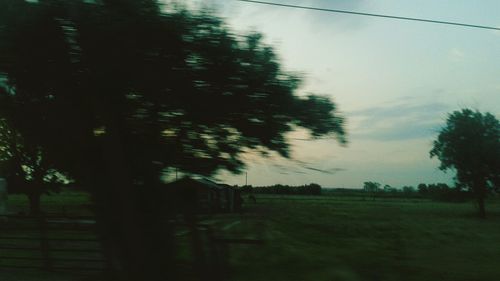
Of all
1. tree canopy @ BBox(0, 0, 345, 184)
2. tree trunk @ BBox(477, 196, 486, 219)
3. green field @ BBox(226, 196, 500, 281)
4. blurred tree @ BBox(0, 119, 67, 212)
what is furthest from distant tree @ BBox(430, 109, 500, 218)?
tree canopy @ BBox(0, 0, 345, 184)

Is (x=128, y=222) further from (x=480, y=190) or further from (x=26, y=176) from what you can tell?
(x=480, y=190)

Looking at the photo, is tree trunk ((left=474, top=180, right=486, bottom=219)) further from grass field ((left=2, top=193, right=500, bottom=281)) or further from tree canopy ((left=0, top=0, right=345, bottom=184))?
tree canopy ((left=0, top=0, right=345, bottom=184))

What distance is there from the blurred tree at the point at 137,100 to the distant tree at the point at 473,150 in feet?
154

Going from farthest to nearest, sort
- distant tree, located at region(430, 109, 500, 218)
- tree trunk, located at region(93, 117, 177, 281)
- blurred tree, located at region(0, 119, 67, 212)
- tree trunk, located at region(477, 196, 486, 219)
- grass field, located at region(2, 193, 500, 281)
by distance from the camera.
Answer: distant tree, located at region(430, 109, 500, 218)
tree trunk, located at region(477, 196, 486, 219)
blurred tree, located at region(0, 119, 67, 212)
grass field, located at region(2, 193, 500, 281)
tree trunk, located at region(93, 117, 177, 281)

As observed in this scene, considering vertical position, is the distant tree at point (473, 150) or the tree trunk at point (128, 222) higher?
the distant tree at point (473, 150)

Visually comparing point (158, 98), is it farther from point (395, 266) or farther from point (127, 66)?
point (395, 266)

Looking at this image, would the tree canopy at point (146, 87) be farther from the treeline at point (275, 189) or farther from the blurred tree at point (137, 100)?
the treeline at point (275, 189)

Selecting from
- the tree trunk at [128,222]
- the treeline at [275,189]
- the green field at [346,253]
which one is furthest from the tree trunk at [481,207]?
the tree trunk at [128,222]

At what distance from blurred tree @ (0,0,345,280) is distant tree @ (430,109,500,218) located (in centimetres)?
4696

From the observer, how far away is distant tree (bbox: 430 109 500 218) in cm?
5347

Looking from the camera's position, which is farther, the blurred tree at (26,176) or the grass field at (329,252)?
the blurred tree at (26,176)

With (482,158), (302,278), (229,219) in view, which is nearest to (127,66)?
(302,278)

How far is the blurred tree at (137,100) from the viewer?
9500 mm

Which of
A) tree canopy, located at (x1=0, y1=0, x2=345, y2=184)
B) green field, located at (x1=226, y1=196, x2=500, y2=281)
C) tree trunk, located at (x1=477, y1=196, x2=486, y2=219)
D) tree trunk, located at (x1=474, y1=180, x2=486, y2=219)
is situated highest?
tree trunk, located at (x1=474, y1=180, x2=486, y2=219)
